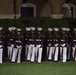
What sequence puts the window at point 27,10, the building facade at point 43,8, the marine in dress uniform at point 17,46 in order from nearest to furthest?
the marine in dress uniform at point 17,46 < the building facade at point 43,8 < the window at point 27,10

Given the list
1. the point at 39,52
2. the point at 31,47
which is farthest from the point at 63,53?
the point at 31,47

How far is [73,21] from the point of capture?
15445 millimetres

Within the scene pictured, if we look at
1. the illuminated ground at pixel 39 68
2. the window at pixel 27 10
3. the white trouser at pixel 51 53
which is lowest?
the illuminated ground at pixel 39 68

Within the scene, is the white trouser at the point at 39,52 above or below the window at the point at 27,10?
below

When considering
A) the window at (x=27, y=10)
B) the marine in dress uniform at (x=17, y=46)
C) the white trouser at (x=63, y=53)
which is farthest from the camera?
the window at (x=27, y=10)

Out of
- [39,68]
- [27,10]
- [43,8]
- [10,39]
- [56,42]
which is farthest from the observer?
[27,10]

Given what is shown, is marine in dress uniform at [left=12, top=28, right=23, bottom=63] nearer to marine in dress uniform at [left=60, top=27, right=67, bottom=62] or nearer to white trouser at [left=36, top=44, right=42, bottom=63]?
white trouser at [left=36, top=44, right=42, bottom=63]

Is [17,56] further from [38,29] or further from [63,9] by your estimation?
[63,9]

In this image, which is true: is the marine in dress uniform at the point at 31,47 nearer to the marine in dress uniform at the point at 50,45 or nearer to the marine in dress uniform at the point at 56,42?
the marine in dress uniform at the point at 50,45

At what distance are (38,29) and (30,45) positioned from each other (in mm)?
638

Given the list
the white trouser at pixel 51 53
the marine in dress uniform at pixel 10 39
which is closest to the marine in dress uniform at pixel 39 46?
the white trouser at pixel 51 53

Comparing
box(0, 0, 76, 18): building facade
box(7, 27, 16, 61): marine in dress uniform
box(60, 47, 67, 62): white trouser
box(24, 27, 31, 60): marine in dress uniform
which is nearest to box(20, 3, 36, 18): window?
box(0, 0, 76, 18): building facade

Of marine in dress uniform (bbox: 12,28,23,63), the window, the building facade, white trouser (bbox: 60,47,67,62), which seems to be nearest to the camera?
marine in dress uniform (bbox: 12,28,23,63)

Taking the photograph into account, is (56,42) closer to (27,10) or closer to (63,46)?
(63,46)
